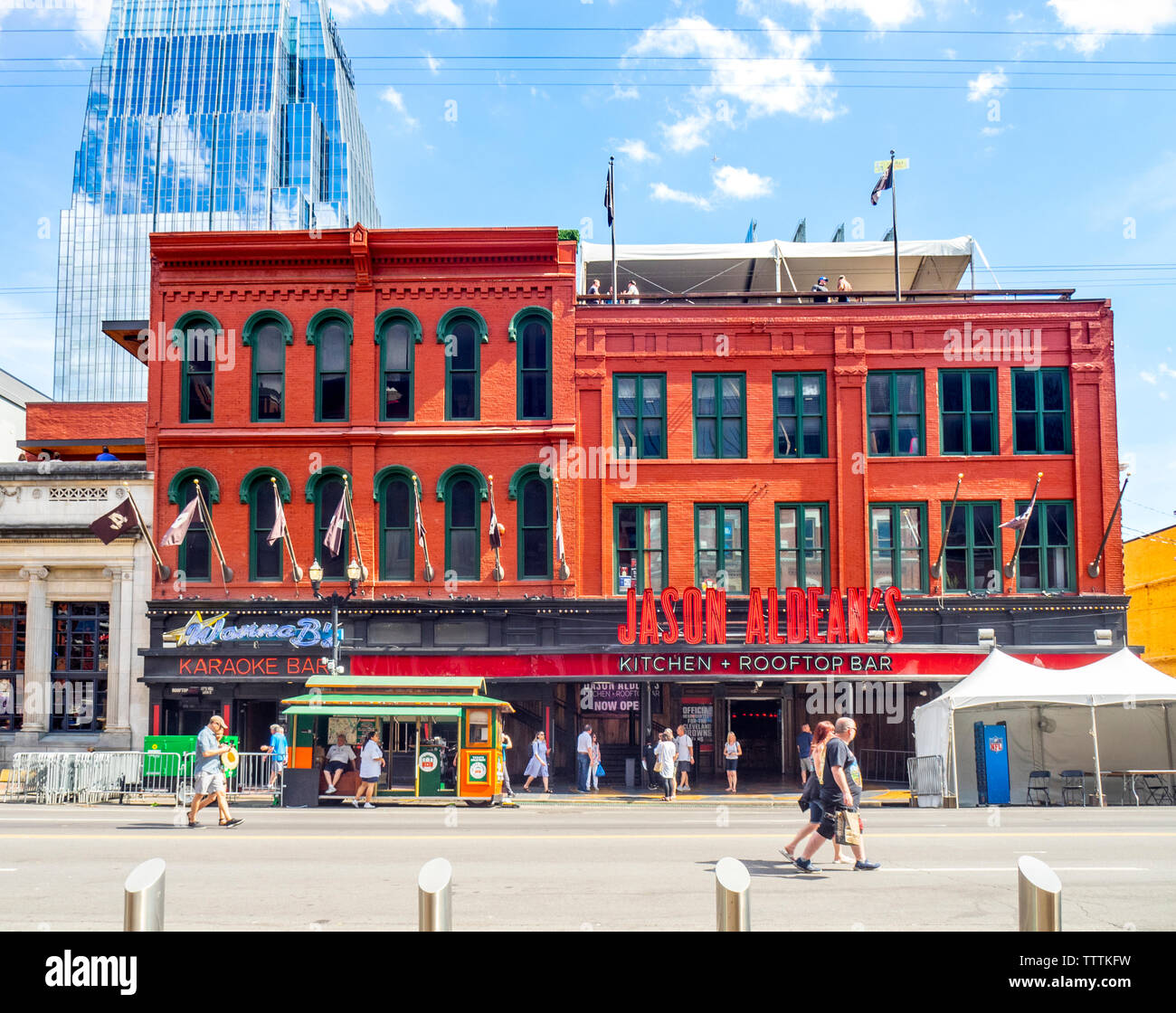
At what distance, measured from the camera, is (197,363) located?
33.2 metres

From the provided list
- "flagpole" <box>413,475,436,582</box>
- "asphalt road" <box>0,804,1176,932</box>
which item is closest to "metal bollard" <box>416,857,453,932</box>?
"asphalt road" <box>0,804,1176,932</box>

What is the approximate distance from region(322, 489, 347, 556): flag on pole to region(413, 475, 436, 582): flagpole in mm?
1858

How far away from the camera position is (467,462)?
32.3 metres

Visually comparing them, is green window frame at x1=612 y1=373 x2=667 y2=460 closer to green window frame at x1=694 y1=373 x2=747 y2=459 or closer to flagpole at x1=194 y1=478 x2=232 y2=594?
green window frame at x1=694 y1=373 x2=747 y2=459

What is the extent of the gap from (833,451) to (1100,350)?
7704mm

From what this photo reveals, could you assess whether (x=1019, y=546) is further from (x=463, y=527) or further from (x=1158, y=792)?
(x=463, y=527)

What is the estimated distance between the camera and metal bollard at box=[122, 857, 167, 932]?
23.5 ft

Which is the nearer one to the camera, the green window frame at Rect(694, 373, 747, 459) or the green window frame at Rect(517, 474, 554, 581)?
the green window frame at Rect(517, 474, 554, 581)

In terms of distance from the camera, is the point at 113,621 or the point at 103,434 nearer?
the point at 113,621

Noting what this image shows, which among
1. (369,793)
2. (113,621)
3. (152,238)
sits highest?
(152,238)

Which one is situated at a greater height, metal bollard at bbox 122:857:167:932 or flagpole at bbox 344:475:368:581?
flagpole at bbox 344:475:368:581

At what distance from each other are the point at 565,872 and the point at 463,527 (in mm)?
18954
